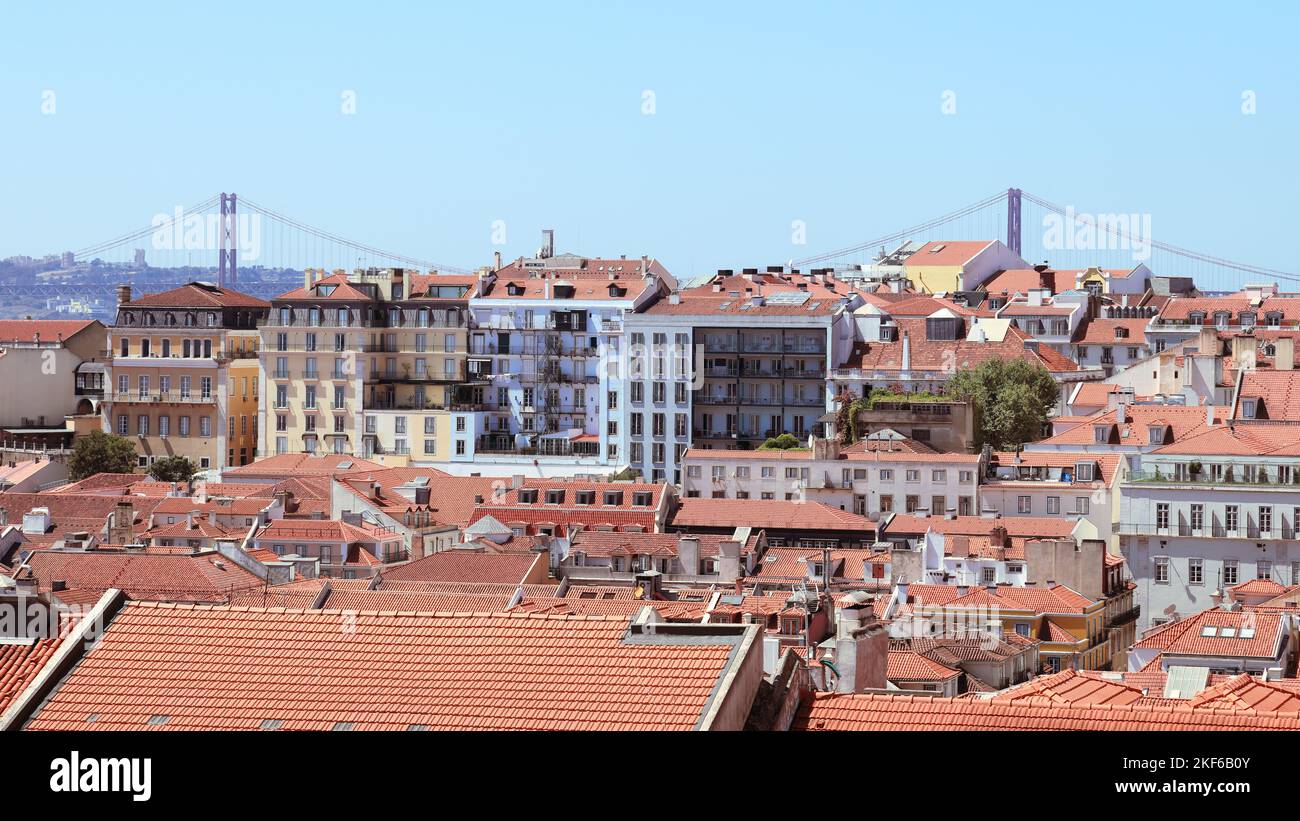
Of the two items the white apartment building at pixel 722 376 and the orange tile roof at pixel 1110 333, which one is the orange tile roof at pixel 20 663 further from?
the orange tile roof at pixel 1110 333

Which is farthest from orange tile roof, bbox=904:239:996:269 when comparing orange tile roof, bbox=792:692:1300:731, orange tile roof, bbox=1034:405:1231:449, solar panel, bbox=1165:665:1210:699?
orange tile roof, bbox=792:692:1300:731

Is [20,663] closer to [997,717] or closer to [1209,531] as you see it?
[997,717]

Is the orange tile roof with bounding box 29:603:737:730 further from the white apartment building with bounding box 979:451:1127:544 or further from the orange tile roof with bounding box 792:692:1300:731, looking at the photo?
the white apartment building with bounding box 979:451:1127:544

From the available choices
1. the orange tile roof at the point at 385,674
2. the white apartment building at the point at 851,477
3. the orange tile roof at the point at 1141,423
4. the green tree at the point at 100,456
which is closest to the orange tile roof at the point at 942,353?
the white apartment building at the point at 851,477

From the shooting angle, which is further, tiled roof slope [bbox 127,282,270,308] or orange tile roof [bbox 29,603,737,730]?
tiled roof slope [bbox 127,282,270,308]

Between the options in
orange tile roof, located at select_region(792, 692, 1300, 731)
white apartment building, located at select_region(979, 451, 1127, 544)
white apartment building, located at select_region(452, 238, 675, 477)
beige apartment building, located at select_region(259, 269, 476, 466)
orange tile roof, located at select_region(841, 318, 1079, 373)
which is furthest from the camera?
beige apartment building, located at select_region(259, 269, 476, 466)
